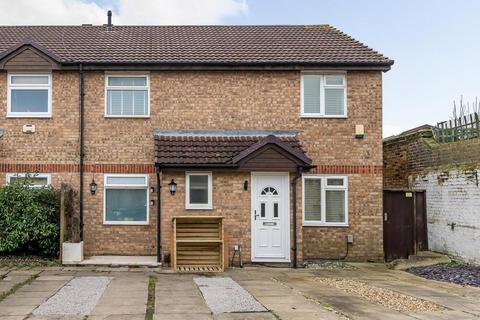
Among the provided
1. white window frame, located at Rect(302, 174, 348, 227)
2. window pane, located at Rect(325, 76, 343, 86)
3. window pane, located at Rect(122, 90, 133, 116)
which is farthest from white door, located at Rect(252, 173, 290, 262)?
window pane, located at Rect(122, 90, 133, 116)

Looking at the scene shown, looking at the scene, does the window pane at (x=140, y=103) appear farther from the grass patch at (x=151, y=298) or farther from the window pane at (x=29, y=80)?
the grass patch at (x=151, y=298)

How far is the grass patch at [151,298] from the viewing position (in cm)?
733

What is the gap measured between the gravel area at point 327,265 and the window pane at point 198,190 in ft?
9.79

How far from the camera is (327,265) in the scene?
13172mm

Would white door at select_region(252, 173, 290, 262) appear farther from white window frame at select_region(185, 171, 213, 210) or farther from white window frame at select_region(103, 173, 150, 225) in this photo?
white window frame at select_region(103, 173, 150, 225)

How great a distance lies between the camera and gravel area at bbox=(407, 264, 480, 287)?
36.7ft

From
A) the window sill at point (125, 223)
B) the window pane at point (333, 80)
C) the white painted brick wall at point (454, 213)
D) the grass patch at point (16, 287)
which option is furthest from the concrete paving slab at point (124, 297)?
the white painted brick wall at point (454, 213)

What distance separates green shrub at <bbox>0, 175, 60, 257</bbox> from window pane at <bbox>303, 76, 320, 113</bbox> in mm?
7046

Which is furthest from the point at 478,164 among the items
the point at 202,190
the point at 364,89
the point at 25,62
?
the point at 25,62

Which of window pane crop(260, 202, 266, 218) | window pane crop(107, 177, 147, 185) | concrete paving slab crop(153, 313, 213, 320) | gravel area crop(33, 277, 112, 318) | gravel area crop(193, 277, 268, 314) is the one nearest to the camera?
concrete paving slab crop(153, 313, 213, 320)

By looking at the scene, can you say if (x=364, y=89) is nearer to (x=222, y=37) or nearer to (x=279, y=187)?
(x=279, y=187)

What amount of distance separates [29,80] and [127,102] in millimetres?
2653

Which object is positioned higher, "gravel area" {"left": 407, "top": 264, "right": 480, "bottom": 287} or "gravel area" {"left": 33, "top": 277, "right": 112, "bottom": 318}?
"gravel area" {"left": 33, "top": 277, "right": 112, "bottom": 318}

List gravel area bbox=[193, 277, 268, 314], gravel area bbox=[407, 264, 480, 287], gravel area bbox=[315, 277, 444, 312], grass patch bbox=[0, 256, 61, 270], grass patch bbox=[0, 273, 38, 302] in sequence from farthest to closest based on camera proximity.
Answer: grass patch bbox=[0, 256, 61, 270] → gravel area bbox=[407, 264, 480, 287] → grass patch bbox=[0, 273, 38, 302] → gravel area bbox=[315, 277, 444, 312] → gravel area bbox=[193, 277, 268, 314]
